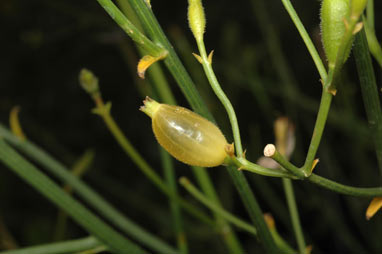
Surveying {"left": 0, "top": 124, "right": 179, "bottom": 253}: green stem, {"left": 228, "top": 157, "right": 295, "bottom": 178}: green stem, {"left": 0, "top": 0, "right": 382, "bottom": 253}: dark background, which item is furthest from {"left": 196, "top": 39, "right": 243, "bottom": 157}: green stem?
{"left": 0, "top": 0, "right": 382, "bottom": 253}: dark background

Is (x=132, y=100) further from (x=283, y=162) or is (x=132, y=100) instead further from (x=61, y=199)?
(x=283, y=162)

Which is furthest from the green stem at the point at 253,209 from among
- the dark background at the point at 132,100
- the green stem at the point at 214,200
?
the dark background at the point at 132,100

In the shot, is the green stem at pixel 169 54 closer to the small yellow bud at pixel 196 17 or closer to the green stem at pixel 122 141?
the small yellow bud at pixel 196 17

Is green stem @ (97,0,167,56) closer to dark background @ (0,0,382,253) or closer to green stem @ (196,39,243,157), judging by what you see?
green stem @ (196,39,243,157)

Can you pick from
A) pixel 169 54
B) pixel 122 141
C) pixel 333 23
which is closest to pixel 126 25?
pixel 169 54

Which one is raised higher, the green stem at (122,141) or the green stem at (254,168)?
the green stem at (122,141)

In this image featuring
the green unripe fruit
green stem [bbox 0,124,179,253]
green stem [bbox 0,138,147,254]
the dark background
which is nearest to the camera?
the green unripe fruit
